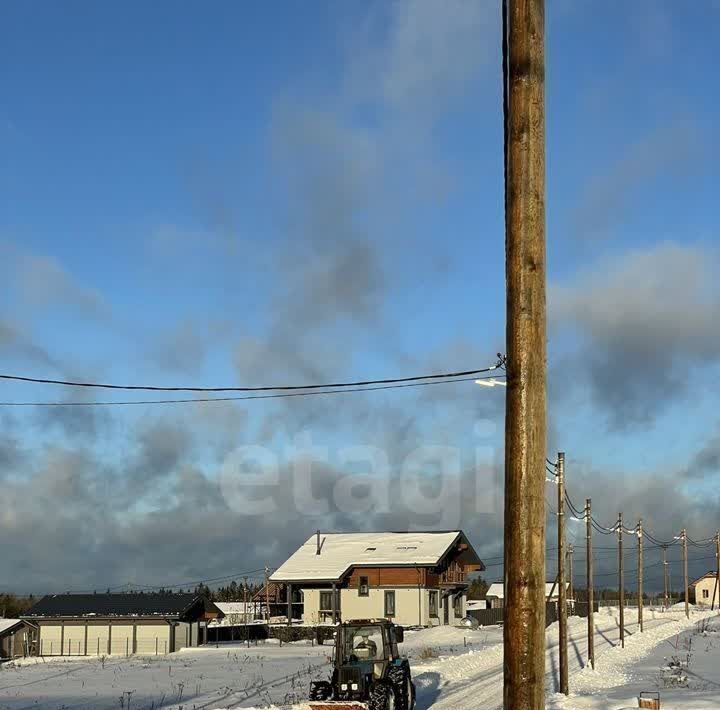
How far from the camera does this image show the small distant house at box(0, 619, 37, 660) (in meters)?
67.4

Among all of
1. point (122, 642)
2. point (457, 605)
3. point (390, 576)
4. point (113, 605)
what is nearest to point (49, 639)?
point (113, 605)

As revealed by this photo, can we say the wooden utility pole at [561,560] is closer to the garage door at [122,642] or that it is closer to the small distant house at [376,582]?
the garage door at [122,642]

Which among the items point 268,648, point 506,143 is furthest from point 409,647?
point 506,143

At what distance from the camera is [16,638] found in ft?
225

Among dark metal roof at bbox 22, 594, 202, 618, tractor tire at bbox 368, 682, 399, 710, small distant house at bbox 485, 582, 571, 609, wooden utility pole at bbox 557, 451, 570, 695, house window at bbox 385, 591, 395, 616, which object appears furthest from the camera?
small distant house at bbox 485, 582, 571, 609

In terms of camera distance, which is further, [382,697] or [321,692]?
[321,692]

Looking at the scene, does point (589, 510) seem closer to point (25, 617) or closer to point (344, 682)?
point (344, 682)

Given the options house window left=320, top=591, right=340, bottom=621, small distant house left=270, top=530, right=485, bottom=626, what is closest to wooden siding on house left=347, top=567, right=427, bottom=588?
small distant house left=270, top=530, right=485, bottom=626

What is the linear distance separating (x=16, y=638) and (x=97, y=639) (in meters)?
6.19

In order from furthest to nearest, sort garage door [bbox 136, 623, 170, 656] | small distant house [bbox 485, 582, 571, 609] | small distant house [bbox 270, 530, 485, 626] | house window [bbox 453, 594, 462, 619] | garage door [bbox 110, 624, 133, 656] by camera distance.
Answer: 1. small distant house [bbox 485, 582, 571, 609]
2. house window [bbox 453, 594, 462, 619]
3. small distant house [bbox 270, 530, 485, 626]
4. garage door [bbox 110, 624, 133, 656]
5. garage door [bbox 136, 623, 170, 656]

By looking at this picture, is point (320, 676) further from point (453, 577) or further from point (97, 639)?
point (453, 577)

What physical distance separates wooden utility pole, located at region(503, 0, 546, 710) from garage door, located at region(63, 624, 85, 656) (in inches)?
2588

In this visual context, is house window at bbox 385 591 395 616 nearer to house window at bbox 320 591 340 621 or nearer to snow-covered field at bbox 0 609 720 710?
house window at bbox 320 591 340 621

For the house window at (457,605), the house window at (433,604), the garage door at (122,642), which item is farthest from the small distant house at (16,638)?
the house window at (457,605)
